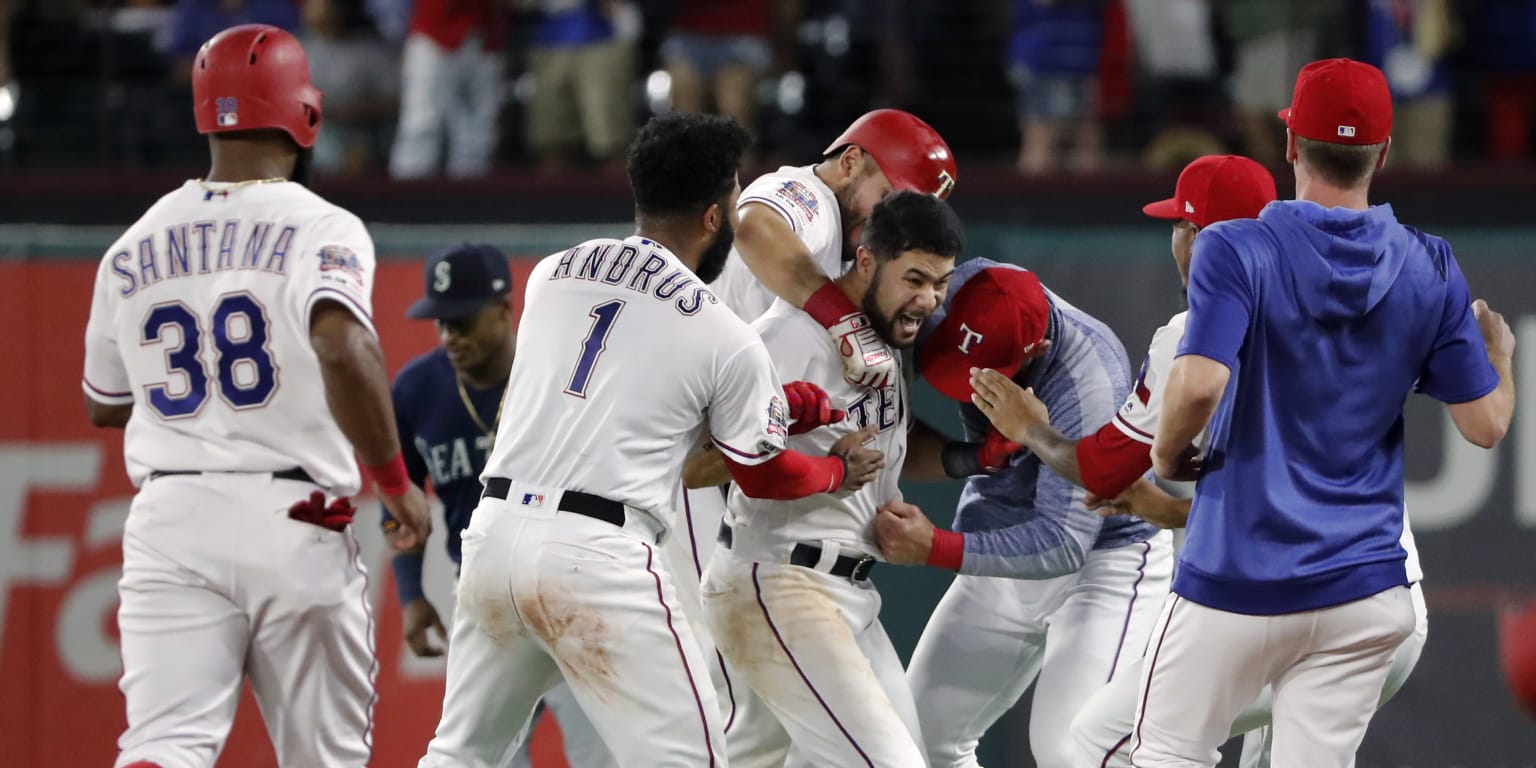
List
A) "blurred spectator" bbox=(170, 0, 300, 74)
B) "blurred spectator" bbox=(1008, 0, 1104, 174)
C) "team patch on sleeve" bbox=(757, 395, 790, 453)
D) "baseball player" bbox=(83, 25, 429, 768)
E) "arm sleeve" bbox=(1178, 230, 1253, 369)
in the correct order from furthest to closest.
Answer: "blurred spectator" bbox=(170, 0, 300, 74) → "blurred spectator" bbox=(1008, 0, 1104, 174) → "baseball player" bbox=(83, 25, 429, 768) → "team patch on sleeve" bbox=(757, 395, 790, 453) → "arm sleeve" bbox=(1178, 230, 1253, 369)

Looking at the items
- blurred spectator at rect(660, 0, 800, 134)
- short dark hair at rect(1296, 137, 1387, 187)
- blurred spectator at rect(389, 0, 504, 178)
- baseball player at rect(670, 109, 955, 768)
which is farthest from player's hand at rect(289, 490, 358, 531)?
blurred spectator at rect(660, 0, 800, 134)

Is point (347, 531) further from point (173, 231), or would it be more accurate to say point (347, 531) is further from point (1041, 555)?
point (1041, 555)

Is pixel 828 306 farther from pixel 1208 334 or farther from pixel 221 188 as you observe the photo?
pixel 221 188

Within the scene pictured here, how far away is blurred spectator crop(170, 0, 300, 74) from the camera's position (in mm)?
8648

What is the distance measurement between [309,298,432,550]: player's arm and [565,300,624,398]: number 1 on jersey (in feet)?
2.12

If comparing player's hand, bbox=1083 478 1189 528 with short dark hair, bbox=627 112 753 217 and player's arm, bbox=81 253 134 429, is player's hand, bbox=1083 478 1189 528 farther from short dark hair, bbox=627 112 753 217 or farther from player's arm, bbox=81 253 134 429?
player's arm, bbox=81 253 134 429

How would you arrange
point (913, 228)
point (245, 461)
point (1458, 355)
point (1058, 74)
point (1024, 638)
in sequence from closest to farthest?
point (1458, 355) < point (245, 461) < point (913, 228) < point (1024, 638) < point (1058, 74)

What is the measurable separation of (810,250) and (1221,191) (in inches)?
44.2

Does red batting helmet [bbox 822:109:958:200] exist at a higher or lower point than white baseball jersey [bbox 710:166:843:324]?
higher

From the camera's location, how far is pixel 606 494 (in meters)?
3.99

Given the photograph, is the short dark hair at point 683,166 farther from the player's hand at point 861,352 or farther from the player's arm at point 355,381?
the player's arm at point 355,381

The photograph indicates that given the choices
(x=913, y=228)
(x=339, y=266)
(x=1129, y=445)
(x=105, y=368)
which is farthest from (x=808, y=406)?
(x=105, y=368)

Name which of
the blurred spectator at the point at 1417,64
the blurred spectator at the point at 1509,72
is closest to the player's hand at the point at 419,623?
the blurred spectator at the point at 1417,64

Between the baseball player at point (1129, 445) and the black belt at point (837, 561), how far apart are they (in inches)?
20.5
